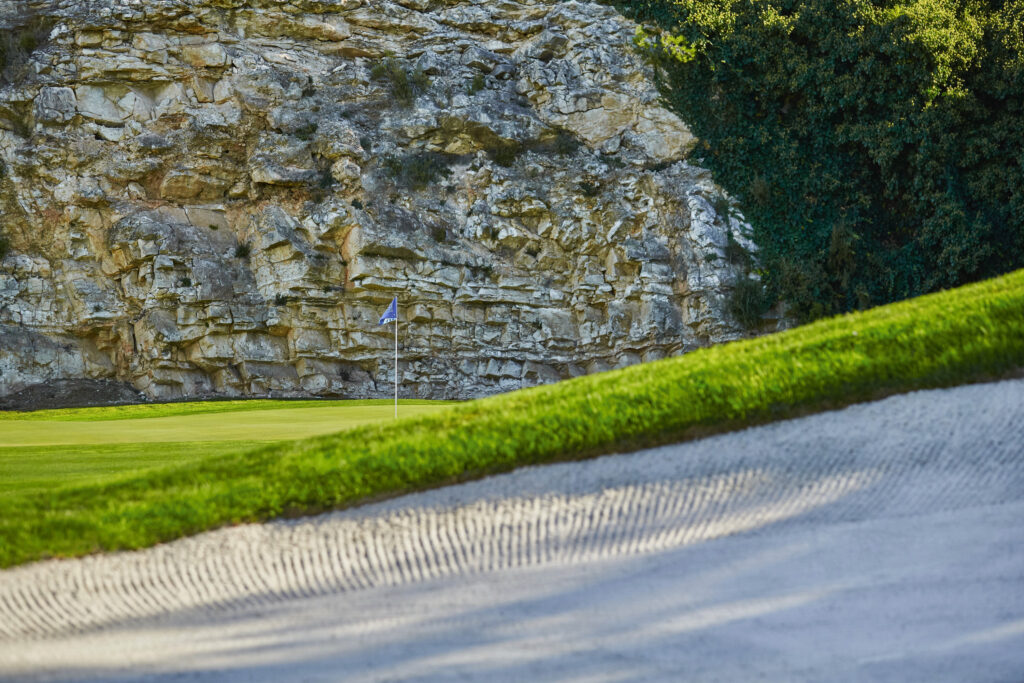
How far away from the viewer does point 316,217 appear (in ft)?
63.9

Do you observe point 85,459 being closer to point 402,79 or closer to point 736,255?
point 402,79

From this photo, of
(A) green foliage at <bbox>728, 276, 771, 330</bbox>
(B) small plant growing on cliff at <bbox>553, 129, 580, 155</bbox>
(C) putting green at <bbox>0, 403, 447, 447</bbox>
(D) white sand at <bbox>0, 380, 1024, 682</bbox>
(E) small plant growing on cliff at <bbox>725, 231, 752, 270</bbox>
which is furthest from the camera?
(B) small plant growing on cliff at <bbox>553, 129, 580, 155</bbox>

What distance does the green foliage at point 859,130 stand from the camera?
1934 centimetres

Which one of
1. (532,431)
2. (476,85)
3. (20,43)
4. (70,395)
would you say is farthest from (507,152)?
(532,431)

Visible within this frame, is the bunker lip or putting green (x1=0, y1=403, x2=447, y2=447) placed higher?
putting green (x1=0, y1=403, x2=447, y2=447)

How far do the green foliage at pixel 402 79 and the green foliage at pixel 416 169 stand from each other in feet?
5.26

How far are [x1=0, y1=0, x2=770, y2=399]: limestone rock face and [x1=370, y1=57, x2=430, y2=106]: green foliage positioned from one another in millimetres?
56

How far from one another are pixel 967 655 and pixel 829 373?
2.06 meters

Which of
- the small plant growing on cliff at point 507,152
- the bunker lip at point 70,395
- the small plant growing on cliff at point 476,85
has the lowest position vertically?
the bunker lip at point 70,395

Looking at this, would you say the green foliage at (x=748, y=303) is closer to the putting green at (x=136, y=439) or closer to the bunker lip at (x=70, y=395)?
the putting green at (x=136, y=439)

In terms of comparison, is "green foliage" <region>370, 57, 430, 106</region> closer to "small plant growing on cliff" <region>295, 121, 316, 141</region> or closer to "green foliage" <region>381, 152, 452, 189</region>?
"green foliage" <region>381, 152, 452, 189</region>

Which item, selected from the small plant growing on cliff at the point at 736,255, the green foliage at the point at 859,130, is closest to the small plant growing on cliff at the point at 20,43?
the green foliage at the point at 859,130

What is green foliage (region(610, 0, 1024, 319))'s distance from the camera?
19.3 metres

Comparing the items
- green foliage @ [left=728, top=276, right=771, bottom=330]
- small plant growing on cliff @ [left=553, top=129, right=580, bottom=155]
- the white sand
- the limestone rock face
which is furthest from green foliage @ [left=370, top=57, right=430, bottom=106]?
the white sand
